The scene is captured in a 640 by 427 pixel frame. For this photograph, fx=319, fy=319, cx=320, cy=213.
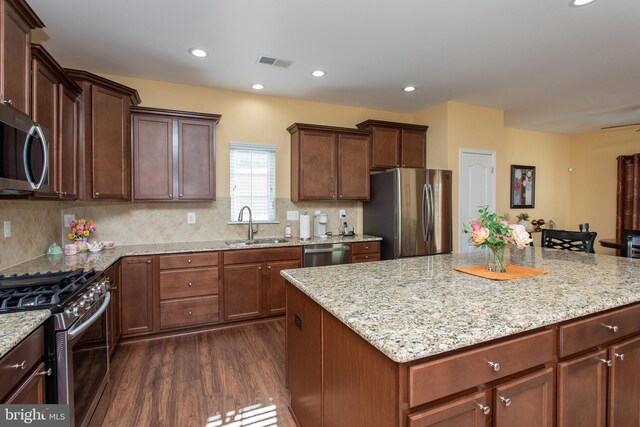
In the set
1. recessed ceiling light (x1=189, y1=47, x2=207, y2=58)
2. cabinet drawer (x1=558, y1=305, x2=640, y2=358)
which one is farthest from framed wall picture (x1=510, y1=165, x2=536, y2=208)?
recessed ceiling light (x1=189, y1=47, x2=207, y2=58)

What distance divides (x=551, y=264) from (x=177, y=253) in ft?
10.3

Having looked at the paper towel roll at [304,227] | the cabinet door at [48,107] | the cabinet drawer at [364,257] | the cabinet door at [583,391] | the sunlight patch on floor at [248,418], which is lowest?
the sunlight patch on floor at [248,418]

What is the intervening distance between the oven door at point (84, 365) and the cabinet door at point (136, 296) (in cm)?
89

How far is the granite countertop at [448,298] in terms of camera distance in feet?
3.48

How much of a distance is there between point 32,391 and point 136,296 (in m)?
1.77

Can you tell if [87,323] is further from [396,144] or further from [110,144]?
[396,144]

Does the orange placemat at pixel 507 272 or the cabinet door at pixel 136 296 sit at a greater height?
the orange placemat at pixel 507 272

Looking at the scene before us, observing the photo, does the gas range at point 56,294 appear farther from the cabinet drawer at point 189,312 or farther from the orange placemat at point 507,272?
the orange placemat at point 507,272

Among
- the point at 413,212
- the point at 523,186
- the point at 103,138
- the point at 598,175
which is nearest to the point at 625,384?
the point at 413,212

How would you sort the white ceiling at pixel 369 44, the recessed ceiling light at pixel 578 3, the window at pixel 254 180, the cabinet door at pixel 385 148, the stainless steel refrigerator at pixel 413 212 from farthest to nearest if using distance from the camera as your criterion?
1. the cabinet door at pixel 385 148
2. the window at pixel 254 180
3. the stainless steel refrigerator at pixel 413 212
4. the white ceiling at pixel 369 44
5. the recessed ceiling light at pixel 578 3

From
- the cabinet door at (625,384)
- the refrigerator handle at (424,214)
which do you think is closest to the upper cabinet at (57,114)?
the cabinet door at (625,384)

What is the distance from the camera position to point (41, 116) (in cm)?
207

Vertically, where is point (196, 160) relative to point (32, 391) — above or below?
above

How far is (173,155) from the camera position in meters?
3.35
